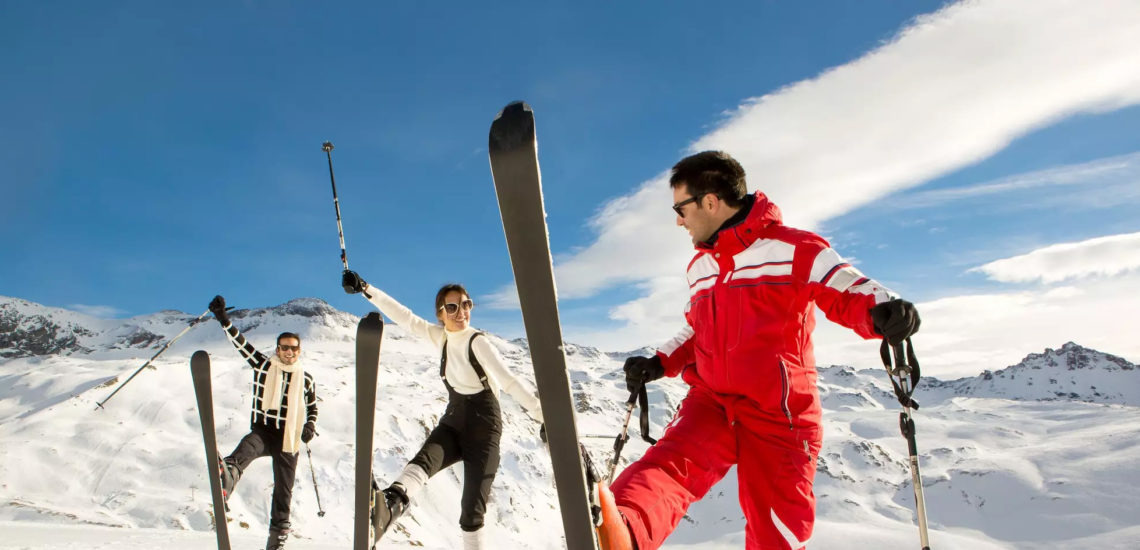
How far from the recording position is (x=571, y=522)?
187 centimetres

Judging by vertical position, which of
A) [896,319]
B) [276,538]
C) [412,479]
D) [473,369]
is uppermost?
[473,369]

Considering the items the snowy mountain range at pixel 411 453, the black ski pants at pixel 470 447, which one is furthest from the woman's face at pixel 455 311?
the snowy mountain range at pixel 411 453

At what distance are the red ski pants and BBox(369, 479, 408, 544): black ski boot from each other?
212 centimetres

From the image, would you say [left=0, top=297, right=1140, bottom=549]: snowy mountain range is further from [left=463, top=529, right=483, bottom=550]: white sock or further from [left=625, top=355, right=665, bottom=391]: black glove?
[left=463, top=529, right=483, bottom=550]: white sock

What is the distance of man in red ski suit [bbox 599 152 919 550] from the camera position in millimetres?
2596

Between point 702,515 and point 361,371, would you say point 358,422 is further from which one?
point 702,515

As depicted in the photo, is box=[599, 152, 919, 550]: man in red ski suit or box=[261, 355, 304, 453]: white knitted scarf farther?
box=[261, 355, 304, 453]: white knitted scarf

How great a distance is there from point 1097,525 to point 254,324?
688 feet

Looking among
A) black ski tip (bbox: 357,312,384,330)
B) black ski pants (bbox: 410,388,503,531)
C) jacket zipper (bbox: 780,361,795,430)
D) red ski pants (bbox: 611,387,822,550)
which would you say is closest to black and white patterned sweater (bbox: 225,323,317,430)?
black ski pants (bbox: 410,388,503,531)

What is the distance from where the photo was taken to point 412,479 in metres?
4.33

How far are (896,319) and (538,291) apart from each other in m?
1.67

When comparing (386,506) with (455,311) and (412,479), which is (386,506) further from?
(455,311)

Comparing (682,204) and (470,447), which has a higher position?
(682,204)

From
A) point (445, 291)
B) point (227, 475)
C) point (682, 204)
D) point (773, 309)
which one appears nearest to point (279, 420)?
point (227, 475)
